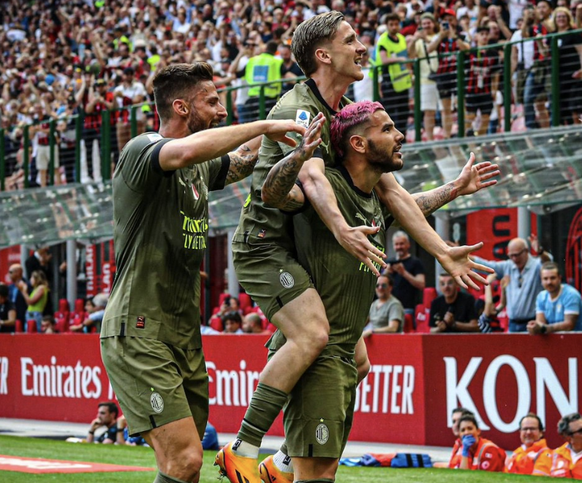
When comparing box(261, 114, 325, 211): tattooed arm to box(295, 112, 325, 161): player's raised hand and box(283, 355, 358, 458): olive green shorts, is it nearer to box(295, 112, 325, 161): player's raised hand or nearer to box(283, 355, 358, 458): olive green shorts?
box(295, 112, 325, 161): player's raised hand

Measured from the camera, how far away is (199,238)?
5500 mm

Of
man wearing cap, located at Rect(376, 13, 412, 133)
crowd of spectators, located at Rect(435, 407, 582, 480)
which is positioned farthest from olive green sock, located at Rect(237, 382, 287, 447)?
man wearing cap, located at Rect(376, 13, 412, 133)

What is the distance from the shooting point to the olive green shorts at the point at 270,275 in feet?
18.4

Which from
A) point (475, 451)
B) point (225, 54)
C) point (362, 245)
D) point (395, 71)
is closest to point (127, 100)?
point (225, 54)

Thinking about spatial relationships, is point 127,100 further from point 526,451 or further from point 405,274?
point 526,451

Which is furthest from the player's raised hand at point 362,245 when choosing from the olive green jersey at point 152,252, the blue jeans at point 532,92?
the blue jeans at point 532,92

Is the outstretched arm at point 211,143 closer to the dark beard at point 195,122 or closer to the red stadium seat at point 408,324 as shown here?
the dark beard at point 195,122

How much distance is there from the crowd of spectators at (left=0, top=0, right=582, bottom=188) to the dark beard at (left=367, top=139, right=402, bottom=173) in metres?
8.42

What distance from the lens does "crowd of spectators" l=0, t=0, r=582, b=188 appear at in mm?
14500

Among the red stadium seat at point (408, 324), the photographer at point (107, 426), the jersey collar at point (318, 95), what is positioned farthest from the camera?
the photographer at point (107, 426)

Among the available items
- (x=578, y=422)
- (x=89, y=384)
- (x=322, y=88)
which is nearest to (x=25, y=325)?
(x=89, y=384)

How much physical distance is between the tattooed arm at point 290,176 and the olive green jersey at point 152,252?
40cm

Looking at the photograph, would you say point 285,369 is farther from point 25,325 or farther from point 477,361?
point 25,325

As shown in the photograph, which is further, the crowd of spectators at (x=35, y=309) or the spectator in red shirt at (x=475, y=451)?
the crowd of spectators at (x=35, y=309)
